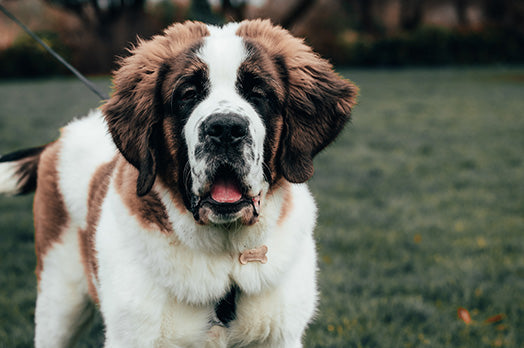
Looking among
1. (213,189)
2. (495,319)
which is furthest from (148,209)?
(495,319)

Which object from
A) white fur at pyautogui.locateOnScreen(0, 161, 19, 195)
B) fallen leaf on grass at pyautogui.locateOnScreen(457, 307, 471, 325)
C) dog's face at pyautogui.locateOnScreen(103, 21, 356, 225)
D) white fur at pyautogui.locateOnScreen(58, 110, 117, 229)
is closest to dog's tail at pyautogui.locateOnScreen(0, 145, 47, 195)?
white fur at pyautogui.locateOnScreen(0, 161, 19, 195)

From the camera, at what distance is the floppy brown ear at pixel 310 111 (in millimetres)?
2457

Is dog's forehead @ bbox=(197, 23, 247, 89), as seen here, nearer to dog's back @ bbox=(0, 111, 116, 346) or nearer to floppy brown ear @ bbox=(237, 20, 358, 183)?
floppy brown ear @ bbox=(237, 20, 358, 183)

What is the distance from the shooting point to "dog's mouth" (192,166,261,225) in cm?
220

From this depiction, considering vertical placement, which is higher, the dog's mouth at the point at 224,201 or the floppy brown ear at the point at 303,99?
the floppy brown ear at the point at 303,99

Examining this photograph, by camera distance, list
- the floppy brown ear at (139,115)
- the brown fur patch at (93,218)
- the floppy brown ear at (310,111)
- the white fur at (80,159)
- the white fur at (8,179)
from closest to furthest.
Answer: the floppy brown ear at (139,115), the floppy brown ear at (310,111), the brown fur patch at (93,218), the white fur at (80,159), the white fur at (8,179)

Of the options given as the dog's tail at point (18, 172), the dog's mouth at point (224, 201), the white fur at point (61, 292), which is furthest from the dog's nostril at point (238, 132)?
the dog's tail at point (18, 172)

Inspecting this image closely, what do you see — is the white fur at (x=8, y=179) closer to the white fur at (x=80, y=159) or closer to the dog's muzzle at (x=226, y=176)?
the white fur at (x=80, y=159)

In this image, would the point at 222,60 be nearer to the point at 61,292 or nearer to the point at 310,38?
the point at 61,292

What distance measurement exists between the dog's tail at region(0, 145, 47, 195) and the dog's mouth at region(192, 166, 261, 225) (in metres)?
1.58

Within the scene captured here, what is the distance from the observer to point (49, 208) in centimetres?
299

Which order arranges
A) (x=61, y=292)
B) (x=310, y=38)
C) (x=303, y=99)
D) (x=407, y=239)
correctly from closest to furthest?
1. (x=303, y=99)
2. (x=61, y=292)
3. (x=407, y=239)
4. (x=310, y=38)

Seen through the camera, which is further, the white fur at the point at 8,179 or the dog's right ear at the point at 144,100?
the white fur at the point at 8,179

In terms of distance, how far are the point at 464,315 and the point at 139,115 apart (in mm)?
2761
